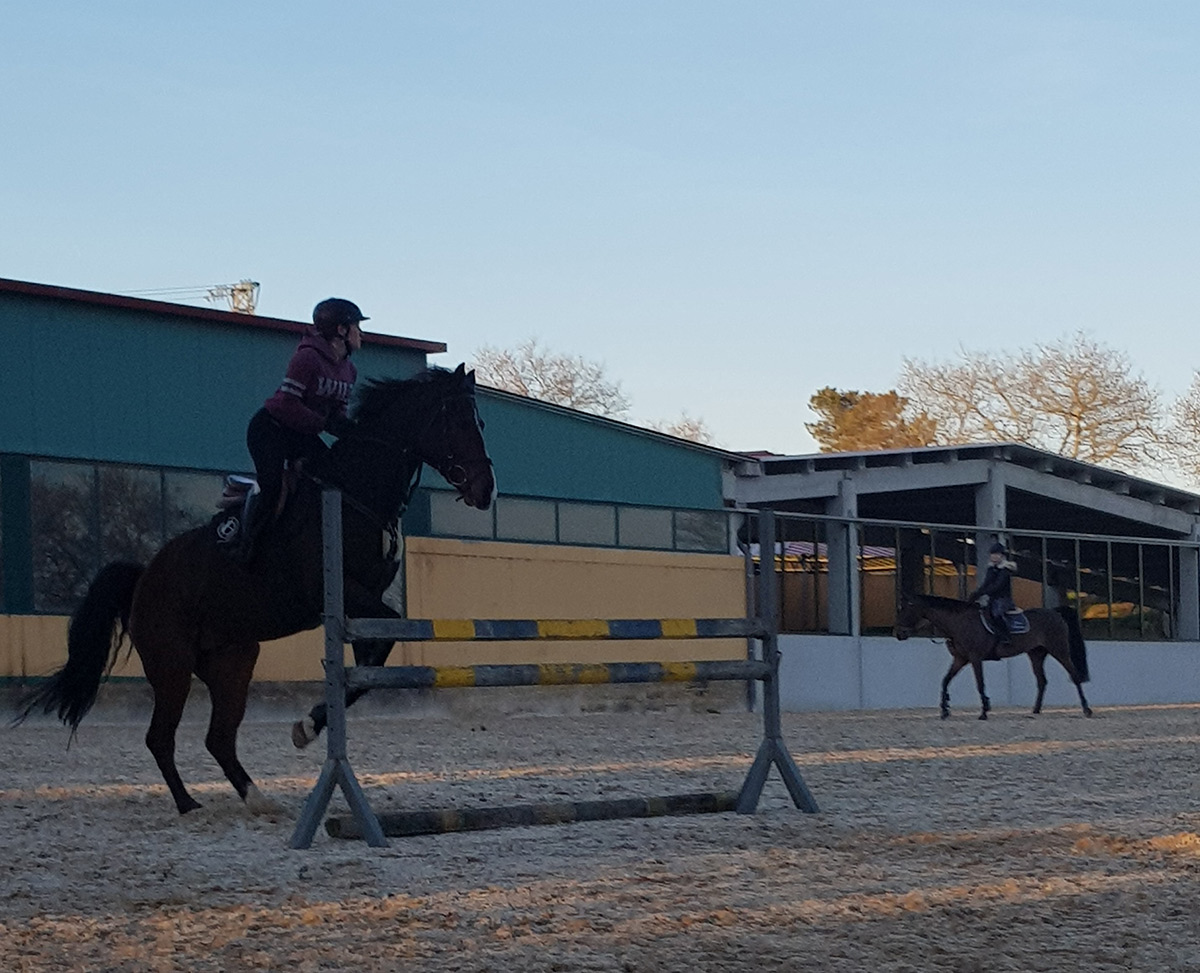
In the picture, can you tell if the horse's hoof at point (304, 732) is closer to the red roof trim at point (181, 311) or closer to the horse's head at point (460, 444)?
the horse's head at point (460, 444)

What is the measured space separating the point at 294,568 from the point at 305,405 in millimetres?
846

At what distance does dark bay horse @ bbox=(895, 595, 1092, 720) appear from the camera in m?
24.9

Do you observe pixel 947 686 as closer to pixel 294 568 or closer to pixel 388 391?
pixel 388 391

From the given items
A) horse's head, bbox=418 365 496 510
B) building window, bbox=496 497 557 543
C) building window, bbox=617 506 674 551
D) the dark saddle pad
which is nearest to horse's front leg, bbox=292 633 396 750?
Result: horse's head, bbox=418 365 496 510

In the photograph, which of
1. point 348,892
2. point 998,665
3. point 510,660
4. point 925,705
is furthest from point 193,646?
point 998,665

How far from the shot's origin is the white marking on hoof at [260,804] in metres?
8.94

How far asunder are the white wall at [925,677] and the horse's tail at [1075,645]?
8.16 feet

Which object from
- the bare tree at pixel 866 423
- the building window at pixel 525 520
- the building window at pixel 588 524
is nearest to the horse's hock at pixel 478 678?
the building window at pixel 525 520

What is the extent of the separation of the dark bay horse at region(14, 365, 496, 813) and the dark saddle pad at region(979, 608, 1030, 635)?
16.9m

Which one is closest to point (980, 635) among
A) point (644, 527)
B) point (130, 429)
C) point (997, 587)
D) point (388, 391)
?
point (997, 587)

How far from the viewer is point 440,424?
30.2ft

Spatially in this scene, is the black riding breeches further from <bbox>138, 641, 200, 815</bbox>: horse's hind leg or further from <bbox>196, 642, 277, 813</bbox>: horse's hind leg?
<bbox>138, 641, 200, 815</bbox>: horse's hind leg

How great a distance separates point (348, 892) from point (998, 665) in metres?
29.7

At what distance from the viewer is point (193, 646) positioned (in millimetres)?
9461
